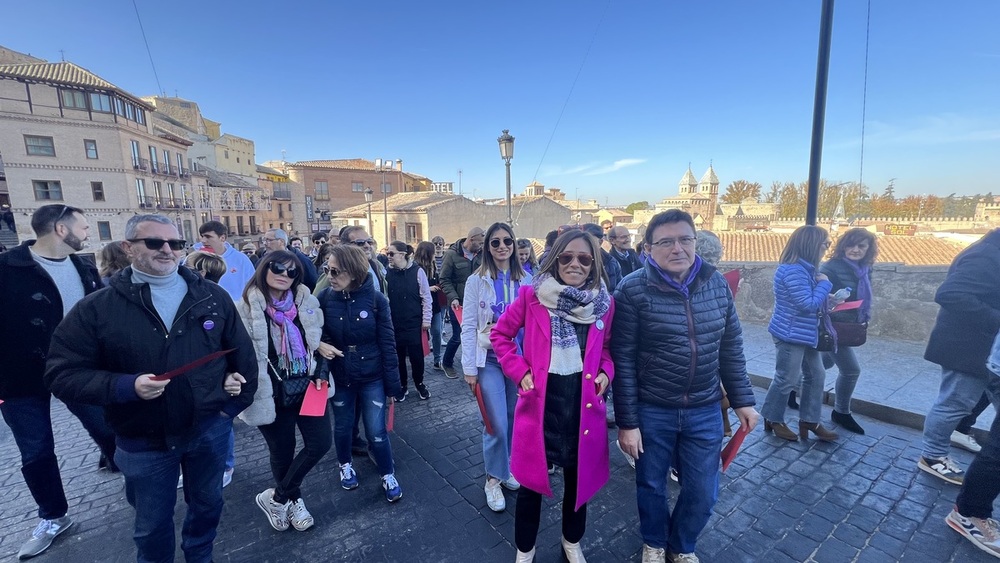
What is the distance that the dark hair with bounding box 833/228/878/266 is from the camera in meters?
4.03

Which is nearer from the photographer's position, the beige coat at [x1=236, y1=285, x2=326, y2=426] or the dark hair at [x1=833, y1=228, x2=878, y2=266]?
the beige coat at [x1=236, y1=285, x2=326, y2=426]

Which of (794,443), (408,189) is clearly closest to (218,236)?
(794,443)

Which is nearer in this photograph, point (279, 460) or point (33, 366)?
point (33, 366)

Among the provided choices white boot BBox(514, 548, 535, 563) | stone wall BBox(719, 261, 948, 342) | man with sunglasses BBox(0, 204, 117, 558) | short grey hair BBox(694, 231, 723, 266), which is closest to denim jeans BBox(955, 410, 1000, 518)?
short grey hair BBox(694, 231, 723, 266)

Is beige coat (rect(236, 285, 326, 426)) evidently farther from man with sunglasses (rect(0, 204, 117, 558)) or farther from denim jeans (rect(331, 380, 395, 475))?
man with sunglasses (rect(0, 204, 117, 558))

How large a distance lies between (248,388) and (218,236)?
10.6ft

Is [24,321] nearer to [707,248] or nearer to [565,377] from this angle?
[565,377]

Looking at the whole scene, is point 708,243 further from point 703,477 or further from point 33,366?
point 33,366

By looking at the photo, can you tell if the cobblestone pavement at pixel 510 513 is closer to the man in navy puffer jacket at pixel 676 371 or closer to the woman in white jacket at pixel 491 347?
the woman in white jacket at pixel 491 347

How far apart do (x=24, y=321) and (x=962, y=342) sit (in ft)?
22.7

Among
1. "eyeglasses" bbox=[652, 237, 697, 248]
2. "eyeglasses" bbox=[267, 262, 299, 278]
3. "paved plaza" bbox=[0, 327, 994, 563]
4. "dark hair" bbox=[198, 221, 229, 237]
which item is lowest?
"paved plaza" bbox=[0, 327, 994, 563]

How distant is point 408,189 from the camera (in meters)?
57.2

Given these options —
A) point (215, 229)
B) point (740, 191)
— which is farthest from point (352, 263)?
point (740, 191)

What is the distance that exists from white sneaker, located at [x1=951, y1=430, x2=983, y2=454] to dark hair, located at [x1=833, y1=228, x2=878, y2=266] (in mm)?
1759
